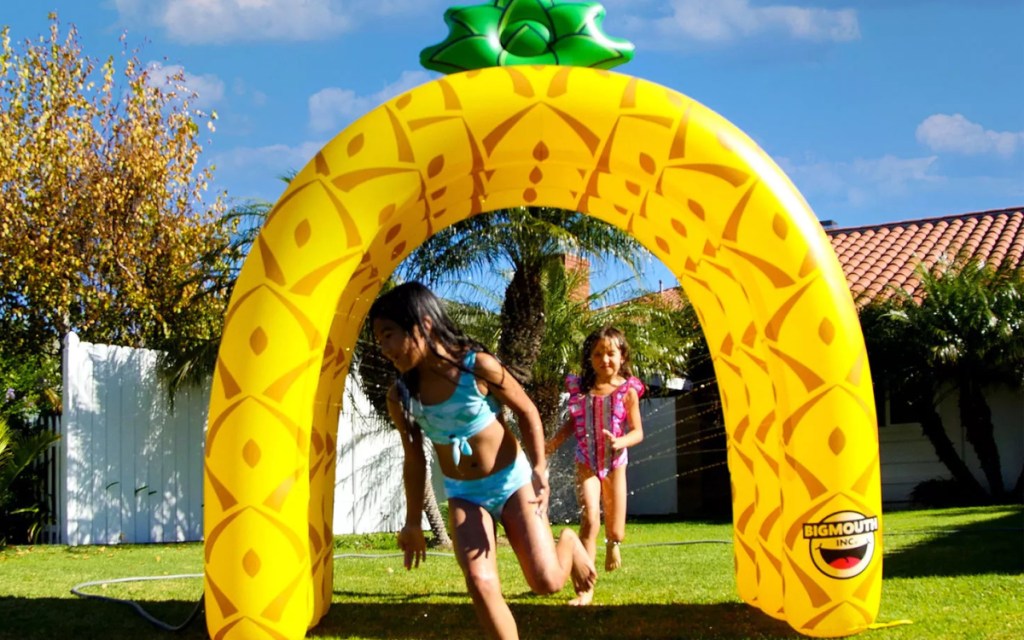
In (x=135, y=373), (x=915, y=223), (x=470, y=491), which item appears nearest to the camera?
(x=470, y=491)

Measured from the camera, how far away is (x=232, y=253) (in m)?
11.7

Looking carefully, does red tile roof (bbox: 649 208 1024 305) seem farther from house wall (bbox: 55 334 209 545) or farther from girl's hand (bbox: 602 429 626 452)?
girl's hand (bbox: 602 429 626 452)

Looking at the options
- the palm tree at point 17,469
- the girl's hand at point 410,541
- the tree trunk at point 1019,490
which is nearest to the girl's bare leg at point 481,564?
the girl's hand at point 410,541

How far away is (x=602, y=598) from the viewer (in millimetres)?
6090

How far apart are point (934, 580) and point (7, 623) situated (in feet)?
16.5

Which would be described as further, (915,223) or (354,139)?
(915,223)

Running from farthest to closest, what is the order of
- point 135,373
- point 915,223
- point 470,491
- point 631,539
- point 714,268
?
1. point 915,223
2. point 135,373
3. point 631,539
4. point 714,268
5. point 470,491

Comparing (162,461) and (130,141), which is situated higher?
(130,141)

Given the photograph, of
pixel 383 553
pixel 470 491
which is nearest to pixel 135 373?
pixel 383 553

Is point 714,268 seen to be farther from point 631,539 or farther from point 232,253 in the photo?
point 232,253

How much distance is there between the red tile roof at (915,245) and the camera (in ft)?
55.3

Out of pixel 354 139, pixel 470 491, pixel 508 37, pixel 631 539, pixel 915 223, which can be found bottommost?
pixel 631 539

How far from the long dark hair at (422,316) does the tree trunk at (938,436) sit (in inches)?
494

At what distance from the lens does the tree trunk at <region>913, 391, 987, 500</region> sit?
15094 millimetres
